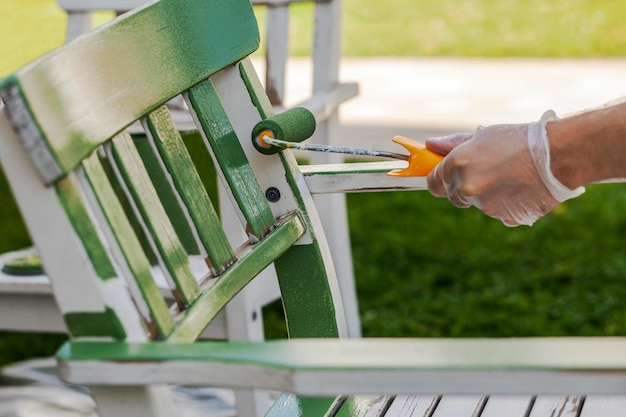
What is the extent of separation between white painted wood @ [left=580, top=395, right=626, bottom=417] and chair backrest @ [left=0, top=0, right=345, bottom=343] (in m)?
0.37

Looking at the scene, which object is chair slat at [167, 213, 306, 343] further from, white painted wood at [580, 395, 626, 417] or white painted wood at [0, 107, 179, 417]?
white painted wood at [580, 395, 626, 417]

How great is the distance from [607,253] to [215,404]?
65.9 inches

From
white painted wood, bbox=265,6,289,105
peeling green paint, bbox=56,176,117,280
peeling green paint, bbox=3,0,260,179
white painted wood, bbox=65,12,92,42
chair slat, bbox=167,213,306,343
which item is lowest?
white painted wood, bbox=265,6,289,105

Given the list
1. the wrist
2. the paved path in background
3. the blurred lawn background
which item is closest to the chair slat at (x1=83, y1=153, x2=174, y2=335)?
the wrist

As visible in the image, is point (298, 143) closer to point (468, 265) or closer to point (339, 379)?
point (339, 379)

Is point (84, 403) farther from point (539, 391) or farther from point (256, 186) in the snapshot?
point (539, 391)

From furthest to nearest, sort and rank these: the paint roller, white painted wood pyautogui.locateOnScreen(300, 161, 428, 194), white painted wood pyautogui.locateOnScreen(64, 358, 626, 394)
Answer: white painted wood pyautogui.locateOnScreen(300, 161, 428, 194) < the paint roller < white painted wood pyautogui.locateOnScreen(64, 358, 626, 394)

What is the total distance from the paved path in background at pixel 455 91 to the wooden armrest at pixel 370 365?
3.79 meters

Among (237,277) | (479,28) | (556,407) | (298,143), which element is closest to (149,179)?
(237,277)

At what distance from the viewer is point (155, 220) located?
3.97ft

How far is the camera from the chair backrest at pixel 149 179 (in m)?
1.04

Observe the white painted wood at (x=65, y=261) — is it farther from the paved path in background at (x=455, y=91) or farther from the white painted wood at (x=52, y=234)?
the paved path in background at (x=455, y=91)

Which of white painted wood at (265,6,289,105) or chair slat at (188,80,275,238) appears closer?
chair slat at (188,80,275,238)

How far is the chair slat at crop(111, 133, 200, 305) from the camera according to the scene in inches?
47.0
